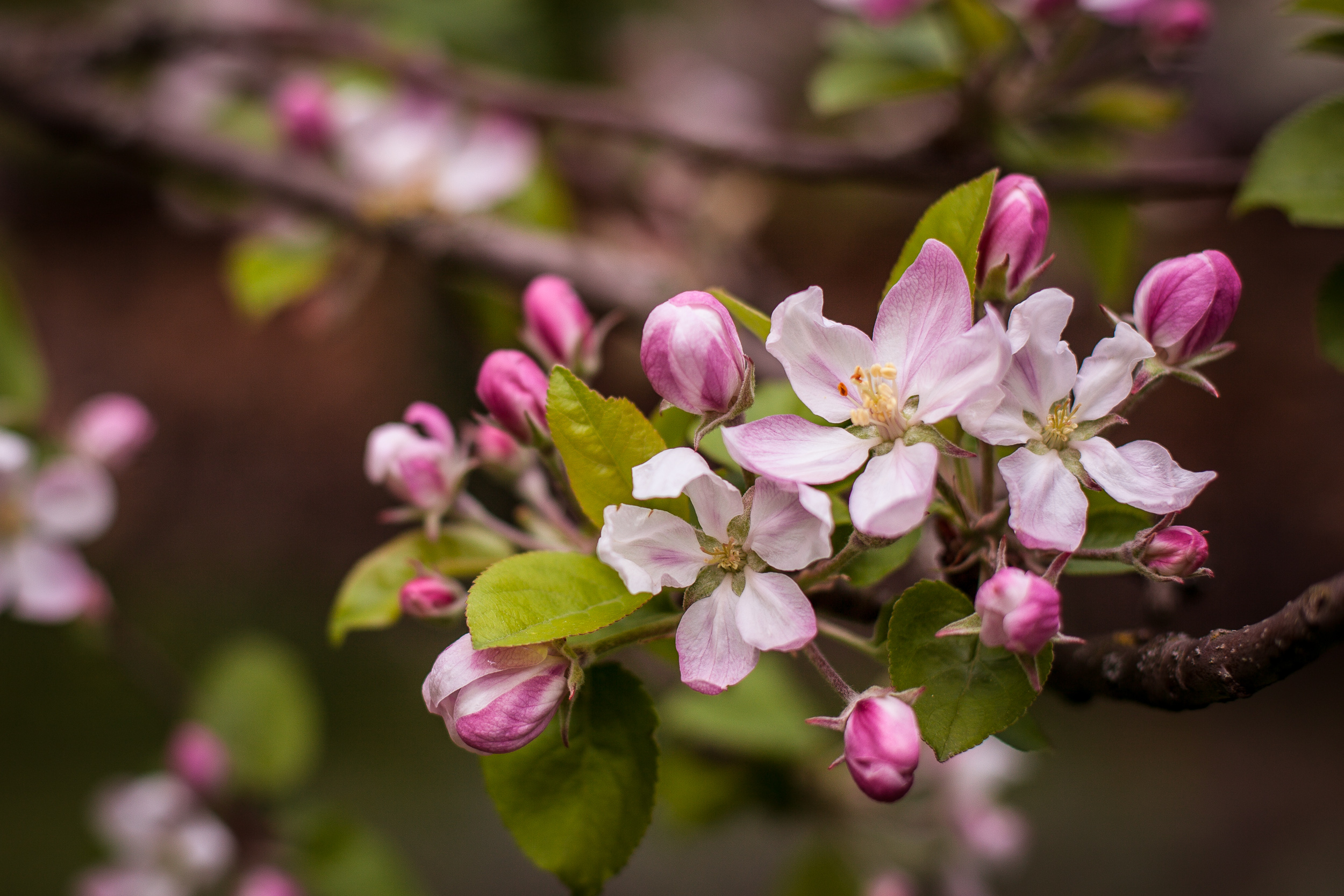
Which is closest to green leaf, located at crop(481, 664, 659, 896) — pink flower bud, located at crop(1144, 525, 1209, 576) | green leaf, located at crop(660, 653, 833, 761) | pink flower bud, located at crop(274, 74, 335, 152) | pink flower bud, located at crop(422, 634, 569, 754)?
pink flower bud, located at crop(422, 634, 569, 754)

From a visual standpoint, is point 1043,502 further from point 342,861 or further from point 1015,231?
point 342,861

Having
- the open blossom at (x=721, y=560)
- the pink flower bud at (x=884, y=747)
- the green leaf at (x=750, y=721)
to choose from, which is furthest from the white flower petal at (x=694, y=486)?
the green leaf at (x=750, y=721)

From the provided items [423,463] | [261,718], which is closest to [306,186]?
[261,718]

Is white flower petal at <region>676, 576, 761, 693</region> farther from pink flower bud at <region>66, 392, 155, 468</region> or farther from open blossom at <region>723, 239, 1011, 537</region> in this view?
pink flower bud at <region>66, 392, 155, 468</region>

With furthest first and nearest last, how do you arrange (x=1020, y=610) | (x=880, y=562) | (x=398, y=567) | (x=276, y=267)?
1. (x=276, y=267)
2. (x=398, y=567)
3. (x=880, y=562)
4. (x=1020, y=610)

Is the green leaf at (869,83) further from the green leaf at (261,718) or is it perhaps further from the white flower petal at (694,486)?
the green leaf at (261,718)
